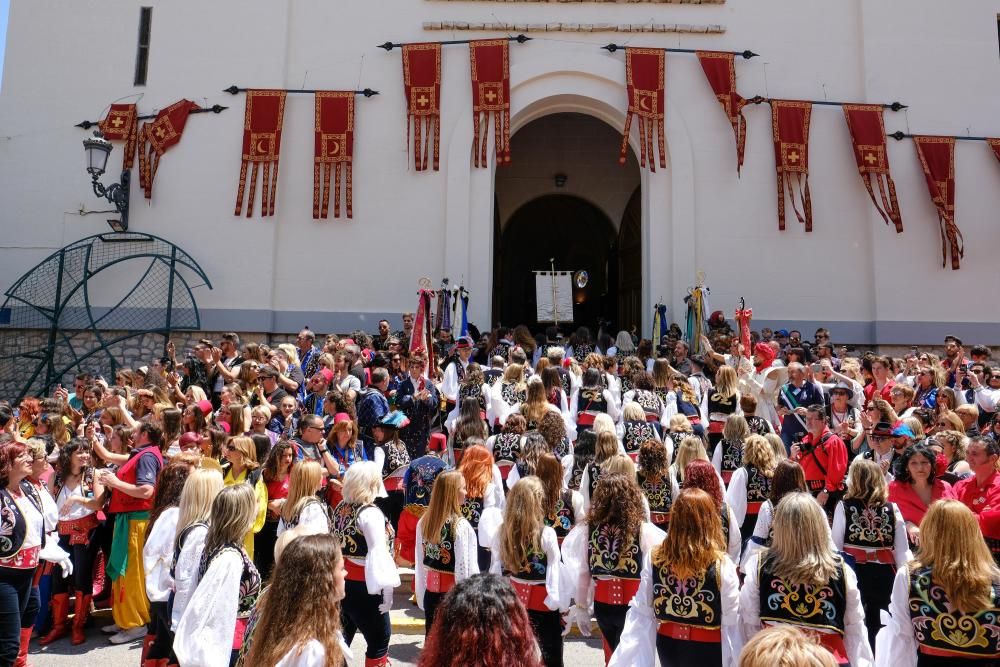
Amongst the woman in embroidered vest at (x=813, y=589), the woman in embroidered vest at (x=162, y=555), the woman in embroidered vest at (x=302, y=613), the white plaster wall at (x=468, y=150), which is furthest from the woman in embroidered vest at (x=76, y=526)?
the white plaster wall at (x=468, y=150)

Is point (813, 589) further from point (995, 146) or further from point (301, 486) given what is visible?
point (995, 146)

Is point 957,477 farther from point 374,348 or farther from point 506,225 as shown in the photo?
point 506,225


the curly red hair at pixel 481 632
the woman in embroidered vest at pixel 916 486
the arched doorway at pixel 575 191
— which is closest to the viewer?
the curly red hair at pixel 481 632

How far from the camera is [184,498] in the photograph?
415 centimetres

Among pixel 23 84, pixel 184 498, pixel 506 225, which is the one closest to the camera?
pixel 184 498

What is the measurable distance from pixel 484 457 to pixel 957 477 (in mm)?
3498

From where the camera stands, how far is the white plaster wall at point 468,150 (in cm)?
1472

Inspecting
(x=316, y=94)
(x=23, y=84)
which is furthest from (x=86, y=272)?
(x=316, y=94)

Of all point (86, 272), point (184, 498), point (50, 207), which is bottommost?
point (184, 498)

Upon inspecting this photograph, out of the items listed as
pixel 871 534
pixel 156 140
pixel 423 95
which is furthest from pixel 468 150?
pixel 871 534

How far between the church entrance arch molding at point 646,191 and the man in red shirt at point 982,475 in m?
9.93

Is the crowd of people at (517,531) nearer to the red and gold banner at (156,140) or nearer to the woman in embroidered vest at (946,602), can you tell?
the woman in embroidered vest at (946,602)

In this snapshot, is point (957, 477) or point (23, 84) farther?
point (23, 84)

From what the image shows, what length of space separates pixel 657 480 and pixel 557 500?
88cm
